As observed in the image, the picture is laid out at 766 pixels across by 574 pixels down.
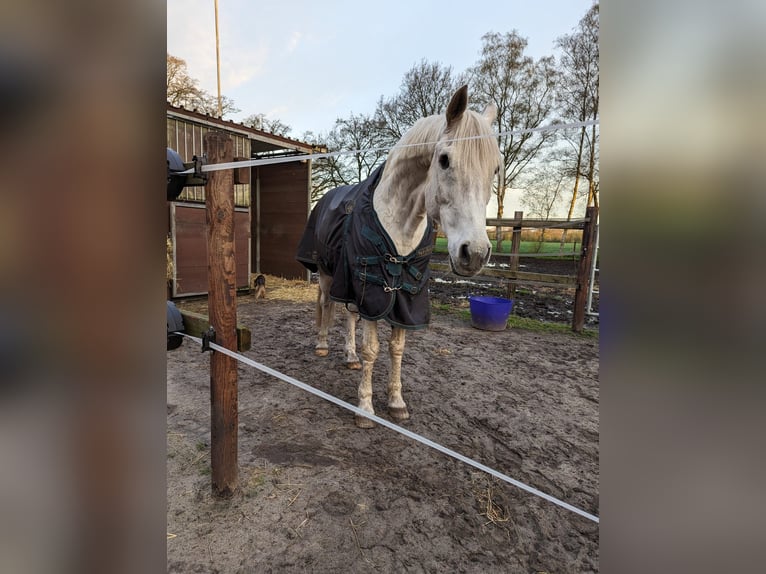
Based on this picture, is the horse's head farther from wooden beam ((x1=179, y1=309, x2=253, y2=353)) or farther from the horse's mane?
wooden beam ((x1=179, y1=309, x2=253, y2=353))

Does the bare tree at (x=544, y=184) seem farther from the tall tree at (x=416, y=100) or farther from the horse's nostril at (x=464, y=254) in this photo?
the horse's nostril at (x=464, y=254)

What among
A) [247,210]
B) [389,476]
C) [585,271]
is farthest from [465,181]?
[247,210]

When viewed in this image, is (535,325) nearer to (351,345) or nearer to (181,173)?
(351,345)

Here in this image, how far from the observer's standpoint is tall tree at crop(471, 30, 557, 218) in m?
10.8

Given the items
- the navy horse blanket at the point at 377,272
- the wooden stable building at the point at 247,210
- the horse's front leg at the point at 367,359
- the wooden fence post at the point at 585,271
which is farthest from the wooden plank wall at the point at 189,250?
the wooden fence post at the point at 585,271

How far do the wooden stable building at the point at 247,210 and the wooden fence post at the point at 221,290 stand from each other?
2.47 metres

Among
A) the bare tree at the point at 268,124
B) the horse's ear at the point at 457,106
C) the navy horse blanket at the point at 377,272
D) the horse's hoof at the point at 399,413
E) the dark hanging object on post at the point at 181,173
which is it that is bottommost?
the horse's hoof at the point at 399,413

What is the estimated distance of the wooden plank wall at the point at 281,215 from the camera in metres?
7.89

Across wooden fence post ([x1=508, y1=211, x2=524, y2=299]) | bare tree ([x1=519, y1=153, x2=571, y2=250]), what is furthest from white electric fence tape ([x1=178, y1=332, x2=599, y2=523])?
bare tree ([x1=519, y1=153, x2=571, y2=250])

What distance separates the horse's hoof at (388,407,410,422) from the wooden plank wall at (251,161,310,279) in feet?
19.5

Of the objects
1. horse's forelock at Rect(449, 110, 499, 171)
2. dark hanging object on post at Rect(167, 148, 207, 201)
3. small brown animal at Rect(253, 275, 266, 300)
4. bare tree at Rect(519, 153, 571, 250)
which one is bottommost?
small brown animal at Rect(253, 275, 266, 300)

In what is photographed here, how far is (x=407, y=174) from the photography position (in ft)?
7.30

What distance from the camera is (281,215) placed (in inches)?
324
